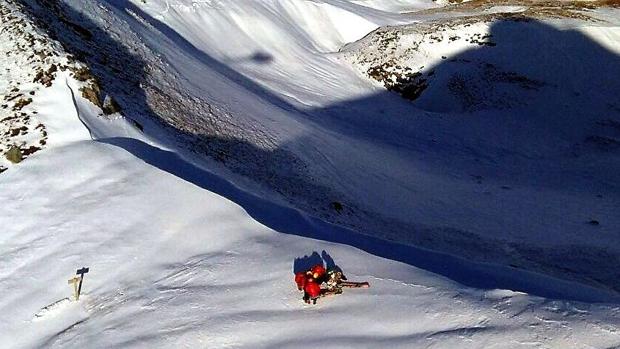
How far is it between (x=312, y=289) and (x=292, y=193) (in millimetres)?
Answer: 11669

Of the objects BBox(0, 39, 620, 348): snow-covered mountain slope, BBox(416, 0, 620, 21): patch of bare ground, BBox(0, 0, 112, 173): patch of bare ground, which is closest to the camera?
BBox(0, 39, 620, 348): snow-covered mountain slope

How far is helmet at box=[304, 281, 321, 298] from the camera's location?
32.5 feet

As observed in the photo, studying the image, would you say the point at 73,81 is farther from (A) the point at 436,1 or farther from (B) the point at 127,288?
(A) the point at 436,1

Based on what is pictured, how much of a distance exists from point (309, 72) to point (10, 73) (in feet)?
77.1

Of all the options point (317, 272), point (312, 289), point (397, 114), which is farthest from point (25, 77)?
point (397, 114)

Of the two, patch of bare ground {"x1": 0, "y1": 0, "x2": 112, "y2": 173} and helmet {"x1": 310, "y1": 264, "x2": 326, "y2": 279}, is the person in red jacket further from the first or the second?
patch of bare ground {"x1": 0, "y1": 0, "x2": 112, "y2": 173}

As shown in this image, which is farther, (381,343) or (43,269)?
(43,269)

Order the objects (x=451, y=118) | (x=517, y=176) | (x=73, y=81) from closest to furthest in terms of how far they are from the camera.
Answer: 1. (x=73, y=81)
2. (x=517, y=176)
3. (x=451, y=118)

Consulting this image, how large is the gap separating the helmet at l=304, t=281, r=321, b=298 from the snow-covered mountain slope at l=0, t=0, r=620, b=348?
0.30 meters

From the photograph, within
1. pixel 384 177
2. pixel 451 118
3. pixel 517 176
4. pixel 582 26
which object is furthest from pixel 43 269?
pixel 582 26

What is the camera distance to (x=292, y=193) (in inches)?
846

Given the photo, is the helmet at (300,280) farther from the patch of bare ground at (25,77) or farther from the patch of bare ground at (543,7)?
the patch of bare ground at (543,7)

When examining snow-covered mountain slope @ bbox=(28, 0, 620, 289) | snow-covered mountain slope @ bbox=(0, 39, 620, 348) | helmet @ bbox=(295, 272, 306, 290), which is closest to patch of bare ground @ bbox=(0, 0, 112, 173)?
snow-covered mountain slope @ bbox=(0, 39, 620, 348)

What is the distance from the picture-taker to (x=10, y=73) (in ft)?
67.2
